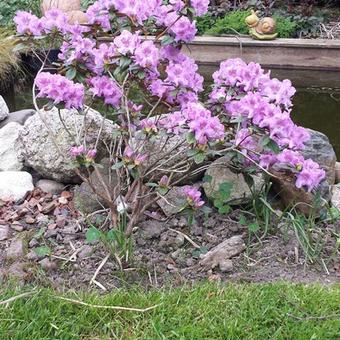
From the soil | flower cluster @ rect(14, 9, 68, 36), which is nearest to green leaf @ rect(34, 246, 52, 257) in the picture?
the soil

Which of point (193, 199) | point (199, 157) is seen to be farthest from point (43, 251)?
point (199, 157)

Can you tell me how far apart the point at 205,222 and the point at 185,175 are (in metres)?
→ 0.26

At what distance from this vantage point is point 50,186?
3.12 m

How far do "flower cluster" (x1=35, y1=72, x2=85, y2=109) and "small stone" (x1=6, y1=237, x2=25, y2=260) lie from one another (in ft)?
2.00

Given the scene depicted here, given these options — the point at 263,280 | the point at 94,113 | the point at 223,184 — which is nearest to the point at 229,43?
the point at 94,113

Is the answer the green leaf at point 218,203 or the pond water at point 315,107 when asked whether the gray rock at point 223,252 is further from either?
the pond water at point 315,107

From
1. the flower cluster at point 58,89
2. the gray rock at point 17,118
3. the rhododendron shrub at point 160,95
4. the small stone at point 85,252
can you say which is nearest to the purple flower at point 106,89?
the rhododendron shrub at point 160,95

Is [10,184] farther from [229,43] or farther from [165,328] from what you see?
[229,43]

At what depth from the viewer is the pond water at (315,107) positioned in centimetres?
502

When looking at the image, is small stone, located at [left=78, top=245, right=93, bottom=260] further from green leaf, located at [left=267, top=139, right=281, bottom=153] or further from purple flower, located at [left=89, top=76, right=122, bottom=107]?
green leaf, located at [left=267, top=139, right=281, bottom=153]

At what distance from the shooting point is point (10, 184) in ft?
10.0

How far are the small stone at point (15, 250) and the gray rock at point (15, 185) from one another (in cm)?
50

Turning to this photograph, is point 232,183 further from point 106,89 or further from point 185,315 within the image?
point 185,315

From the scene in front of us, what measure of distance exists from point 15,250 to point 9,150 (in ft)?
3.68
